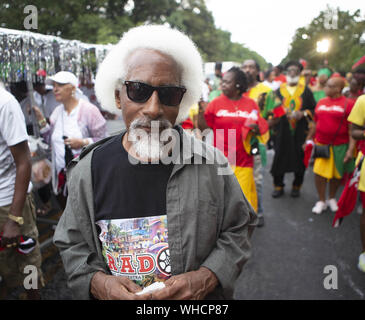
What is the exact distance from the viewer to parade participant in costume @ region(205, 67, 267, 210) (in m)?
3.67

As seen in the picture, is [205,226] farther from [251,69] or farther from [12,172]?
[251,69]

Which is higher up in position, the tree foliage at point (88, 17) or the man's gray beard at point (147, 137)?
the tree foliage at point (88, 17)

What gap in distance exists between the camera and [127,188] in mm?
1433

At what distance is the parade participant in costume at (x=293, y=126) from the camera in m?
5.54

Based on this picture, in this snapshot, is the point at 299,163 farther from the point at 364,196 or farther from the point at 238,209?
the point at 238,209

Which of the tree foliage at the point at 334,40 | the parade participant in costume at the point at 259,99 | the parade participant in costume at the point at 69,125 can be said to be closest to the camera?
the parade participant in costume at the point at 69,125

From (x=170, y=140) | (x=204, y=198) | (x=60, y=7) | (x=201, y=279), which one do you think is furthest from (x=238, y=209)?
(x=60, y=7)

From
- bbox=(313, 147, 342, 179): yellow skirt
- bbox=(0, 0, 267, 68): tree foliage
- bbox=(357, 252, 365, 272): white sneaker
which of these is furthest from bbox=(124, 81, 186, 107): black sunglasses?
bbox=(313, 147, 342, 179): yellow skirt

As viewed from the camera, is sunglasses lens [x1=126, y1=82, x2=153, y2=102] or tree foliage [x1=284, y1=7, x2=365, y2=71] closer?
sunglasses lens [x1=126, y1=82, x2=153, y2=102]

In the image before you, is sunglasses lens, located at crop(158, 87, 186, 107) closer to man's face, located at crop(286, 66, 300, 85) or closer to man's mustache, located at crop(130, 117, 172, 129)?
man's mustache, located at crop(130, 117, 172, 129)

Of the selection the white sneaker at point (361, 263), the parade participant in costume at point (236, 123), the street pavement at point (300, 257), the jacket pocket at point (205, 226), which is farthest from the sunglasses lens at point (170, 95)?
the white sneaker at point (361, 263)

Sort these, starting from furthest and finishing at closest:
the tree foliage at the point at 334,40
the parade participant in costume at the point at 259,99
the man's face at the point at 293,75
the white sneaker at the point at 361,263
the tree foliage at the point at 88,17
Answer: the tree foliage at the point at 334,40 → the man's face at the point at 293,75 → the parade participant in costume at the point at 259,99 → the white sneaker at the point at 361,263 → the tree foliage at the point at 88,17

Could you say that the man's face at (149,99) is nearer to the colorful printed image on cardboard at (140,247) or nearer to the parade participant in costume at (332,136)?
the colorful printed image on cardboard at (140,247)

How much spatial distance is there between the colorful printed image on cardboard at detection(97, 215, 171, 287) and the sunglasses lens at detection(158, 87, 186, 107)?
55 cm
